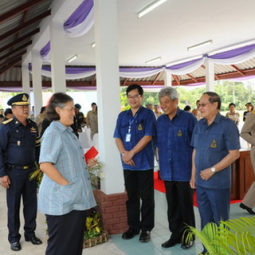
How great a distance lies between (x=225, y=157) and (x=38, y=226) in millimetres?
2520

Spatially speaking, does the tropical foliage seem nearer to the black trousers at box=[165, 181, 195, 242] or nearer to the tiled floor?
the black trousers at box=[165, 181, 195, 242]

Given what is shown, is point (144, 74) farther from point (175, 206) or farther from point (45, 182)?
point (45, 182)

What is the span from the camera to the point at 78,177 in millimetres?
1974

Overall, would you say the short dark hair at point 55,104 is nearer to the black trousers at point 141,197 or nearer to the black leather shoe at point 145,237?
the black trousers at point 141,197

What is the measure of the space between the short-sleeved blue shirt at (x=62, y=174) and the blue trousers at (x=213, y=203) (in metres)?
1.03

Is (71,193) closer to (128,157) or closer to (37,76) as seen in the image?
(128,157)

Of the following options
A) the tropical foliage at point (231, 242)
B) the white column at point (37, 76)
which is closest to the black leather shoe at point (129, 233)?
the tropical foliage at point (231, 242)

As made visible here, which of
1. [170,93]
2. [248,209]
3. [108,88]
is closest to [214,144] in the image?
[170,93]

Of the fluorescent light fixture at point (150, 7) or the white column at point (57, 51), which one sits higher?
the fluorescent light fixture at point (150, 7)

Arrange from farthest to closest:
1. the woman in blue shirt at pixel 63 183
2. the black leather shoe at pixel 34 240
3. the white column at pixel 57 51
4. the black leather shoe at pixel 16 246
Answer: the white column at pixel 57 51 → the black leather shoe at pixel 34 240 → the black leather shoe at pixel 16 246 → the woman in blue shirt at pixel 63 183

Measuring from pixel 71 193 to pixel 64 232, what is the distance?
280 millimetres

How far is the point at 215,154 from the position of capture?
2406 mm

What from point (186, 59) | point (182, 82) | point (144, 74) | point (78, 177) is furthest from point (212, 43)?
point (78, 177)

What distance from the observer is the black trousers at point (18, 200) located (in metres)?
3.08
